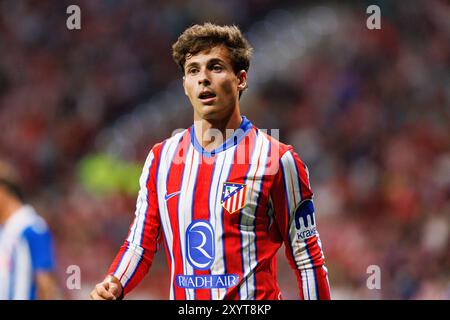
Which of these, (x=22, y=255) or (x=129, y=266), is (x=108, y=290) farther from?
(x=22, y=255)

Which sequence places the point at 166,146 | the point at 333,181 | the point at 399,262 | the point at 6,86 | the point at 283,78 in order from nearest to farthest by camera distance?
the point at 166,146
the point at 399,262
the point at 333,181
the point at 283,78
the point at 6,86

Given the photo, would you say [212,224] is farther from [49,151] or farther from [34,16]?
[34,16]

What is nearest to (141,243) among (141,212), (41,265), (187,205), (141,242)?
(141,242)

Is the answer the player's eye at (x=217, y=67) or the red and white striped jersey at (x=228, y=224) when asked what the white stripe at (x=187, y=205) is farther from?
the player's eye at (x=217, y=67)

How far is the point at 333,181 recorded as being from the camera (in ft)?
22.7

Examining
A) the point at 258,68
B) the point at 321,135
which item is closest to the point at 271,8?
the point at 258,68

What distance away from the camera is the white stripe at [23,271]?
4.71m

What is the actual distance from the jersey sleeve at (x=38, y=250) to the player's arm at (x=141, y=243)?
2050mm

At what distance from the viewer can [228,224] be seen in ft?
8.71

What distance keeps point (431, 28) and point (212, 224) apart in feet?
17.0

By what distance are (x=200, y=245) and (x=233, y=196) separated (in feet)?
0.70

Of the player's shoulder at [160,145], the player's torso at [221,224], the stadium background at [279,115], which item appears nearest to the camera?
the player's torso at [221,224]

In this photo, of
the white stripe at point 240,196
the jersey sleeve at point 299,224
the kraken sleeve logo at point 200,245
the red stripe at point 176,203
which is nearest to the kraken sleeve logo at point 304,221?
the jersey sleeve at point 299,224

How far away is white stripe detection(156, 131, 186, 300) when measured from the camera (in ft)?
8.92
